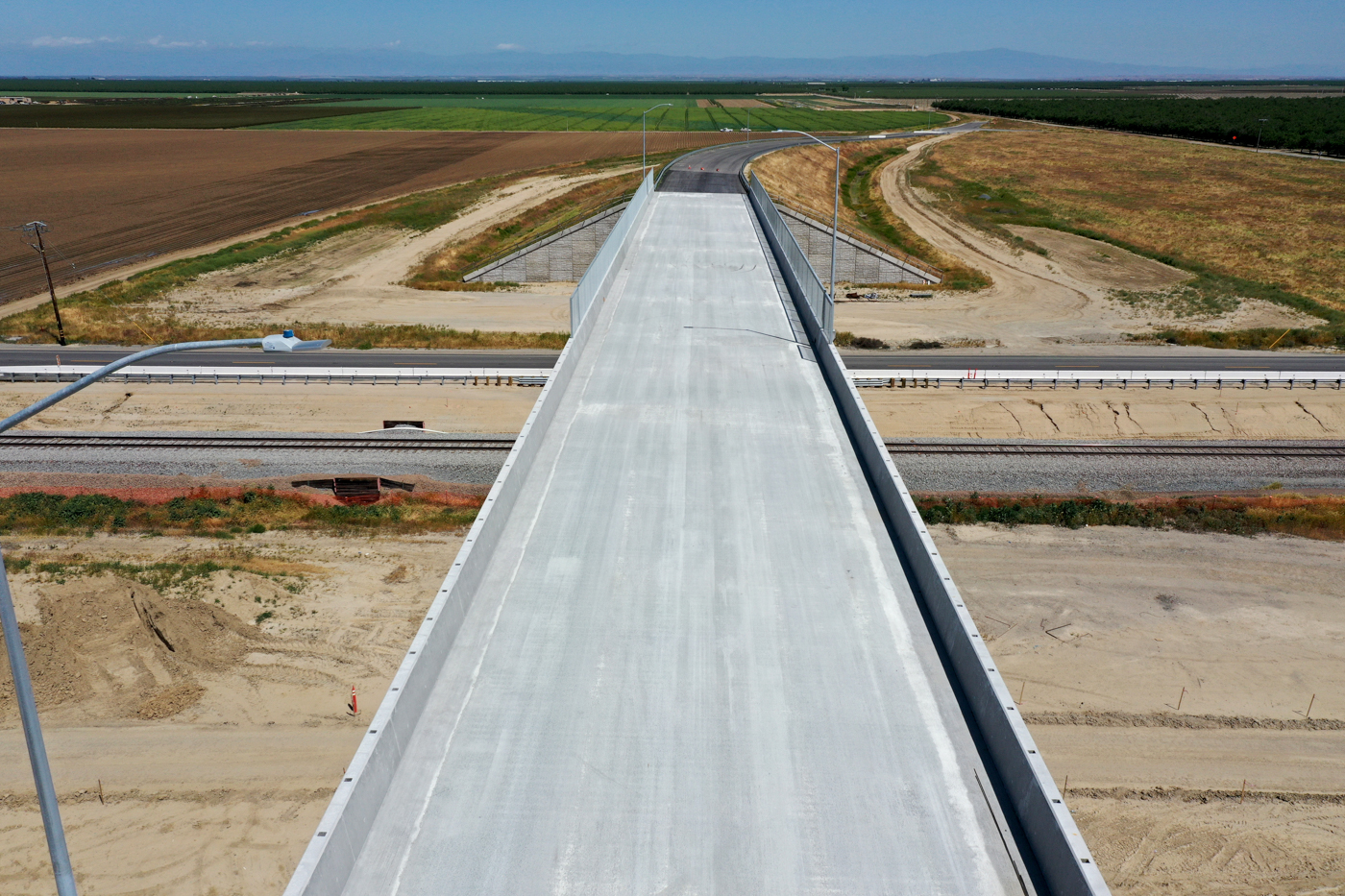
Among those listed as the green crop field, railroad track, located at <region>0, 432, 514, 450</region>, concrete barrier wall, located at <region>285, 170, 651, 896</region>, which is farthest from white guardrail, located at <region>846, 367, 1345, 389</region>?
the green crop field

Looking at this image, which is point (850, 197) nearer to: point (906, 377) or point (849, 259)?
point (849, 259)

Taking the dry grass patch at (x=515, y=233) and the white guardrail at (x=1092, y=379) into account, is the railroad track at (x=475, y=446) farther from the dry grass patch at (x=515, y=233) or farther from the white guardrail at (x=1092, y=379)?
the dry grass patch at (x=515, y=233)

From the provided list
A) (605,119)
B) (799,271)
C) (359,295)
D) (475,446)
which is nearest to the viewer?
(799,271)

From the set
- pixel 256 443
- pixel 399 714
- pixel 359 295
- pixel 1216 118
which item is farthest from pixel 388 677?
pixel 1216 118

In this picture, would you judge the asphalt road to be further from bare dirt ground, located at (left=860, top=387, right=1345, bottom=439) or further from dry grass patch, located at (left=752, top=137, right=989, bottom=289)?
dry grass patch, located at (left=752, top=137, right=989, bottom=289)

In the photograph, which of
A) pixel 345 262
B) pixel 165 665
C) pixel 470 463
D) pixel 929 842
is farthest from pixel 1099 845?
pixel 345 262

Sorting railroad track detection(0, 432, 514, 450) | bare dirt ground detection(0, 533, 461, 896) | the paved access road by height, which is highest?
the paved access road

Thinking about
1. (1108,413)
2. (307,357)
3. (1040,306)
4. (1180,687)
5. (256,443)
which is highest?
(307,357)
